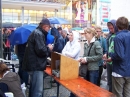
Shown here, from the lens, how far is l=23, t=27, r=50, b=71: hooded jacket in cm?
357

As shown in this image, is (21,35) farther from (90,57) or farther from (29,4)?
(29,4)

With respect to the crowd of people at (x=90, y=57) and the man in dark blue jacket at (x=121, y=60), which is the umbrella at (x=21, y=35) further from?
the man in dark blue jacket at (x=121, y=60)

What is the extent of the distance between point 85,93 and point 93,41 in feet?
4.11

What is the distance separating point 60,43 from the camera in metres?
6.17

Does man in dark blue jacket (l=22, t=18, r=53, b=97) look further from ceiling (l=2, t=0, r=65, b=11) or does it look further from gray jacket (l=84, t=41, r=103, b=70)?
ceiling (l=2, t=0, r=65, b=11)

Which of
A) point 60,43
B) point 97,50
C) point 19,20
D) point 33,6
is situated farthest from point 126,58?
point 19,20

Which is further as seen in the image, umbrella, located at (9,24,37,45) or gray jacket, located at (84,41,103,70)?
umbrella, located at (9,24,37,45)

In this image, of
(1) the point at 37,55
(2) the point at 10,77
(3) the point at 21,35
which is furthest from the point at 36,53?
(3) the point at 21,35

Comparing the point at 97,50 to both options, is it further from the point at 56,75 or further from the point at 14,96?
the point at 14,96

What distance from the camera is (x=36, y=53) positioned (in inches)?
143

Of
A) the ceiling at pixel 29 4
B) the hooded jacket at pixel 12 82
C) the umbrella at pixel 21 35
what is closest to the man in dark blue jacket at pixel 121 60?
the hooded jacket at pixel 12 82

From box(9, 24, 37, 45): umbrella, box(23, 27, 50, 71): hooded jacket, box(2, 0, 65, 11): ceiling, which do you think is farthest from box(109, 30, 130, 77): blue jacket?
box(2, 0, 65, 11): ceiling

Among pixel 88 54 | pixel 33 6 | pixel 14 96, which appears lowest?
pixel 14 96

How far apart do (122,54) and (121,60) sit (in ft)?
0.38
